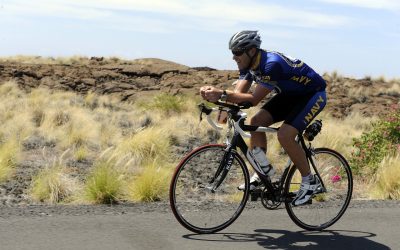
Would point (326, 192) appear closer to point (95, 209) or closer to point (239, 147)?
point (239, 147)

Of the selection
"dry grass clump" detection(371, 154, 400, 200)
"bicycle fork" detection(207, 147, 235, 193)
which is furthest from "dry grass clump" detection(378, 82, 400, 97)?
"bicycle fork" detection(207, 147, 235, 193)

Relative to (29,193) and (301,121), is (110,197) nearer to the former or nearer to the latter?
(29,193)

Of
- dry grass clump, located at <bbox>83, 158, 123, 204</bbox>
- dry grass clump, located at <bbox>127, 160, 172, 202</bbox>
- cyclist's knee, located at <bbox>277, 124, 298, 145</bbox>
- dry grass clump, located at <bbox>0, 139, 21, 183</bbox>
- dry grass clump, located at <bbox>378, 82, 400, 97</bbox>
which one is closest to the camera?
cyclist's knee, located at <bbox>277, 124, 298, 145</bbox>

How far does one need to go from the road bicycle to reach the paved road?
15cm

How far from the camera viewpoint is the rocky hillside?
30.5 meters

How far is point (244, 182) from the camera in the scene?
21.4ft

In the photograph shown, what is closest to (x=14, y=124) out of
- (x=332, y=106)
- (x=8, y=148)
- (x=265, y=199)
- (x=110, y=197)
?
(x=8, y=148)

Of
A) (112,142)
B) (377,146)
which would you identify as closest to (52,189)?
(112,142)

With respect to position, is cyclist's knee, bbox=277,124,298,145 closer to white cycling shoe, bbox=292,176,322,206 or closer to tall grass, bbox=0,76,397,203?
white cycling shoe, bbox=292,176,322,206

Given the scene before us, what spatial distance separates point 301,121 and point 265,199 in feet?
2.86

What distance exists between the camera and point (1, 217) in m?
6.60

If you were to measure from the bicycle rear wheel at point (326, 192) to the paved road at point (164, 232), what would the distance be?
12cm

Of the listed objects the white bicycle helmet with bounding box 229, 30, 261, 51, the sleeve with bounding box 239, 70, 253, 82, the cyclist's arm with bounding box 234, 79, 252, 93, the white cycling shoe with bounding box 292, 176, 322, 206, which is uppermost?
the white bicycle helmet with bounding box 229, 30, 261, 51

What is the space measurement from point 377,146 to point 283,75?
6878 mm
